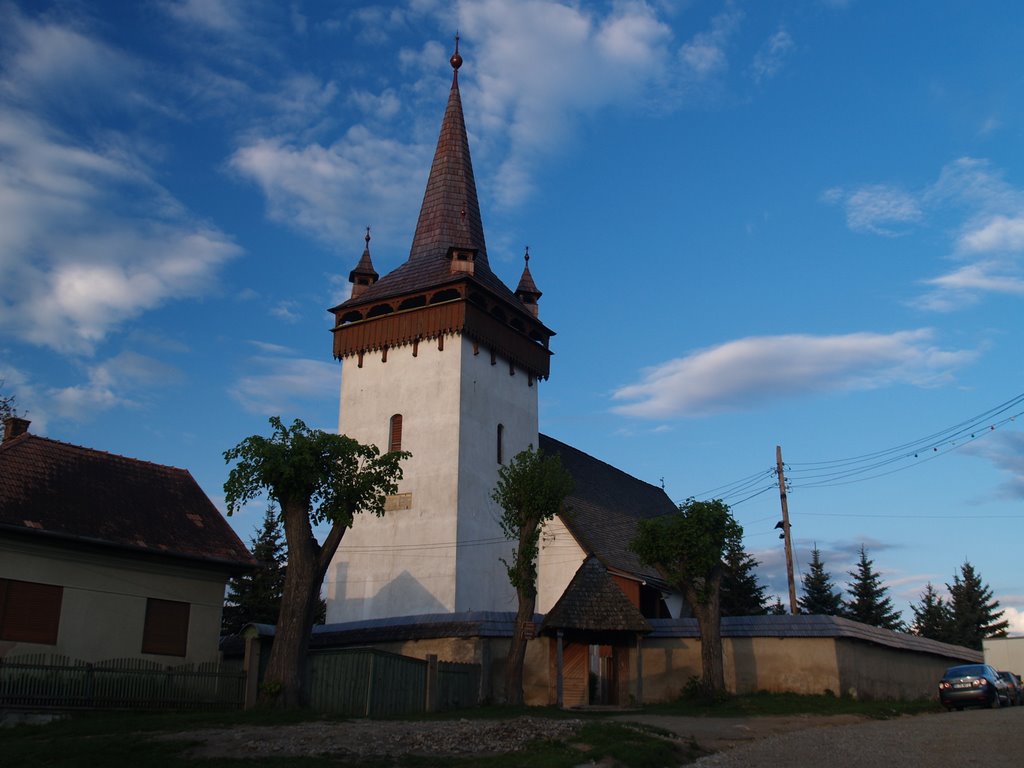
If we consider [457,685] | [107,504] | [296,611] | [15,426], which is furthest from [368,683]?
[15,426]

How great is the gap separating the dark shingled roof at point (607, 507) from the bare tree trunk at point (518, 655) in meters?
5.56

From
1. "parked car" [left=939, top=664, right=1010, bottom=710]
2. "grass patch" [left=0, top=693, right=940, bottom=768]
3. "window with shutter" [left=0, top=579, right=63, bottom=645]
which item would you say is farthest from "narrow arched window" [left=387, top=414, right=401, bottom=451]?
"parked car" [left=939, top=664, right=1010, bottom=710]

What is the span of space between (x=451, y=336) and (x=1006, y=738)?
25174 millimetres

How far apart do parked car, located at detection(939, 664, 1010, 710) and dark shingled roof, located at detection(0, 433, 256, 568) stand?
67.2 ft

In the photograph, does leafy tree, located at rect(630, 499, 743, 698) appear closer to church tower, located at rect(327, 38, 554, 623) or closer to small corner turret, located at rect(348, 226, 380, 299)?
church tower, located at rect(327, 38, 554, 623)

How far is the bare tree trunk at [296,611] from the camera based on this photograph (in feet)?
78.0

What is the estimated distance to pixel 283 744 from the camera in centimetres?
1673

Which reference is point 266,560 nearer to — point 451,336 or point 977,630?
point 451,336

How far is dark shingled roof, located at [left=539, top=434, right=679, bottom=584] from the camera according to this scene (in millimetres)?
38250

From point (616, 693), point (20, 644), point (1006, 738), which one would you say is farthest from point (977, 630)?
point (20, 644)

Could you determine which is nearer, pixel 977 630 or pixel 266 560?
pixel 266 560

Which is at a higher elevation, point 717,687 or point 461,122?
point 461,122

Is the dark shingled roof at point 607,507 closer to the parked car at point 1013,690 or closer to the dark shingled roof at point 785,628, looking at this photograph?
the dark shingled roof at point 785,628

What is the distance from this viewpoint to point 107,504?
93.6ft
